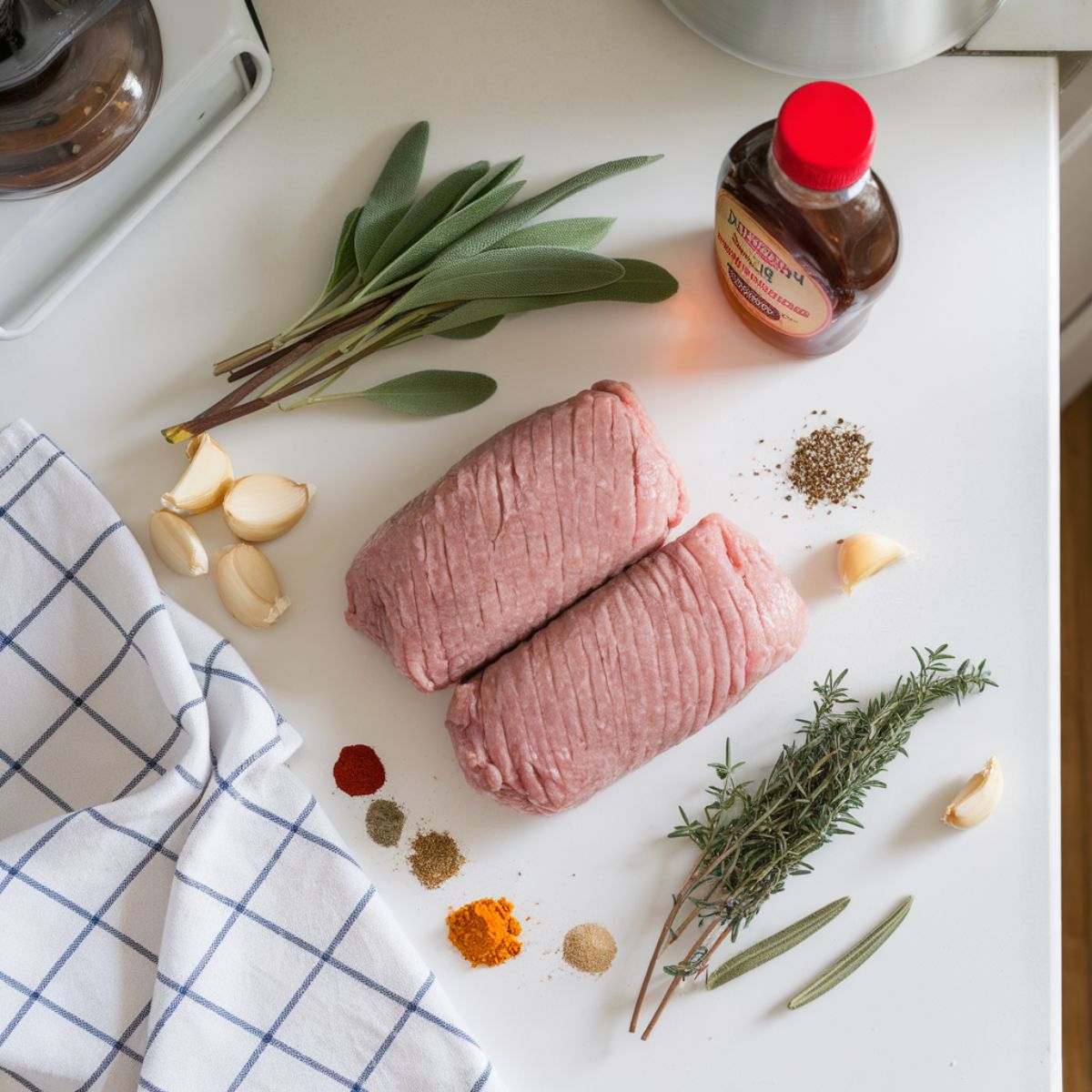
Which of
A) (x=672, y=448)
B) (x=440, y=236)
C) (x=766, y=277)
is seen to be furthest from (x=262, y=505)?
(x=766, y=277)

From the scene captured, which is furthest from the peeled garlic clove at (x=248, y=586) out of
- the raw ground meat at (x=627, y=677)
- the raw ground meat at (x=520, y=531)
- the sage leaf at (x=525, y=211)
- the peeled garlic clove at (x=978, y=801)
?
the peeled garlic clove at (x=978, y=801)

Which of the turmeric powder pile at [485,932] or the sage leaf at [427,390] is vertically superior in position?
the sage leaf at [427,390]

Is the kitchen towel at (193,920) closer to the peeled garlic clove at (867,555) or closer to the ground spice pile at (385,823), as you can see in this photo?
the ground spice pile at (385,823)

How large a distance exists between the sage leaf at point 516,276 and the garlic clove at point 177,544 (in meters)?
0.32

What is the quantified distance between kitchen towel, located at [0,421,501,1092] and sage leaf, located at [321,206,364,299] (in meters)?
0.34

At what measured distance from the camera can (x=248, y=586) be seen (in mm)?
1191

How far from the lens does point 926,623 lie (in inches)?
46.9

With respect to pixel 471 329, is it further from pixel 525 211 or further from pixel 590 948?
pixel 590 948


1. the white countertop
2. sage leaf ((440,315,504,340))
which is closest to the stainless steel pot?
the white countertop

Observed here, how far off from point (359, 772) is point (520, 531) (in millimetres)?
309

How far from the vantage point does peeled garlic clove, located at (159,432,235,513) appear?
120 cm

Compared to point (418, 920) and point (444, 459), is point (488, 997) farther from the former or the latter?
point (444, 459)

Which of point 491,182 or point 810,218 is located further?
point 491,182

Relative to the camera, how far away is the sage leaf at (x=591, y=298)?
1.19 m
